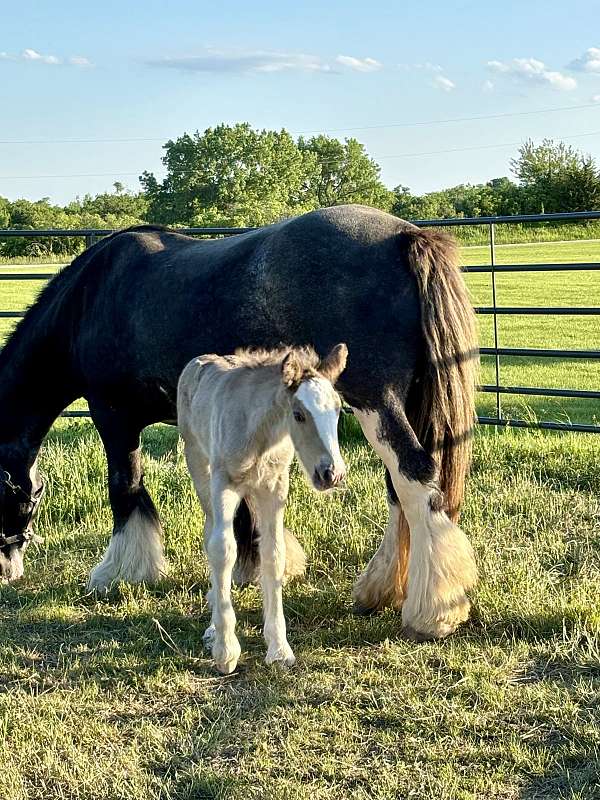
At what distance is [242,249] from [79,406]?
6.68m

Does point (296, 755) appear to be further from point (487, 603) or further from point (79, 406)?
point (79, 406)

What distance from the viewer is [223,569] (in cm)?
380

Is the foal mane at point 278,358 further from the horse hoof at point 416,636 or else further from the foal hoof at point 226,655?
the horse hoof at point 416,636

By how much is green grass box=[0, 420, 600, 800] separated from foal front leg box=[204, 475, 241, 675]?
12 cm

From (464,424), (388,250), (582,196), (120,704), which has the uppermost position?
(582,196)

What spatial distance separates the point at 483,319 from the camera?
72.3ft

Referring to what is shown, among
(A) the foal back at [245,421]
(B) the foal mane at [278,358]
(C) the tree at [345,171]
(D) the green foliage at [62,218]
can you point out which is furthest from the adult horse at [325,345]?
(C) the tree at [345,171]

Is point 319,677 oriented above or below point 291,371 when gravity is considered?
below

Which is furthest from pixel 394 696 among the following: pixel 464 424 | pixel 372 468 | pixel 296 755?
pixel 372 468

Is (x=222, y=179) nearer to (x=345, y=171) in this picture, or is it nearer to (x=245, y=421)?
(x=345, y=171)

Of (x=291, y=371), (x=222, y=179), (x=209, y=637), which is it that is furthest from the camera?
(x=222, y=179)

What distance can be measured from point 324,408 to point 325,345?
1120 mm

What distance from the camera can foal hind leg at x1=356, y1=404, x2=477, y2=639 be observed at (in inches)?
158

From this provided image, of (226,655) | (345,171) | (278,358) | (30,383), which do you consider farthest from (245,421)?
(345,171)
